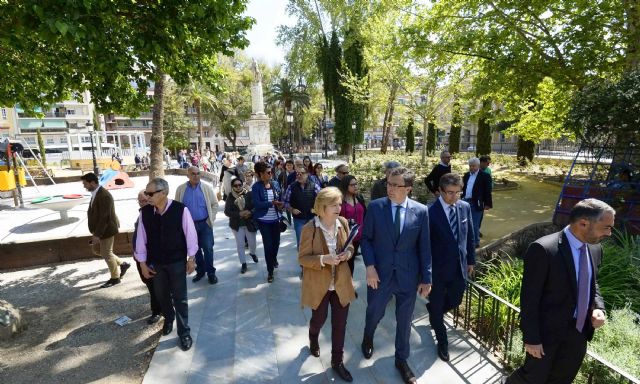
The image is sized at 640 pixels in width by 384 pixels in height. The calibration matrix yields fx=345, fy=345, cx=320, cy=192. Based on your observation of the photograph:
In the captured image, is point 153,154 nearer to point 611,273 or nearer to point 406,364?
point 406,364

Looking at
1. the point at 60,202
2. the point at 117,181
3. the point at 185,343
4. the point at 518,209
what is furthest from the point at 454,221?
the point at 117,181

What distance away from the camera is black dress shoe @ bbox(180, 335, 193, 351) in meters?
3.80

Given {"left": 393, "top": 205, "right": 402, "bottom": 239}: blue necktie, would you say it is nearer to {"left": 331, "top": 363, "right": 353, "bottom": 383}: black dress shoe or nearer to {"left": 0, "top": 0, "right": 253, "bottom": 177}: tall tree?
{"left": 331, "top": 363, "right": 353, "bottom": 383}: black dress shoe

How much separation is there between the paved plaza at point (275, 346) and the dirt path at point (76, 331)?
1.40 feet

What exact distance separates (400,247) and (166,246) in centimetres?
240

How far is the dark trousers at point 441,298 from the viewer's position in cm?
348

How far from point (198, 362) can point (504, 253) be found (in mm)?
5369

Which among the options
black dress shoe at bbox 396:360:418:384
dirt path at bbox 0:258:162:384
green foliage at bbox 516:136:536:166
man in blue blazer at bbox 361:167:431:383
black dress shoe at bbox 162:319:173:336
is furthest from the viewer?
green foliage at bbox 516:136:536:166

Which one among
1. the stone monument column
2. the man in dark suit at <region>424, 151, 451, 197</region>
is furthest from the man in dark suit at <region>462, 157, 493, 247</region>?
the stone monument column

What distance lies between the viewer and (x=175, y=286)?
3.77 m

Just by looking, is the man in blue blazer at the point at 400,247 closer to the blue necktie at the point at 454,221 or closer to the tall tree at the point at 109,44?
the blue necktie at the point at 454,221

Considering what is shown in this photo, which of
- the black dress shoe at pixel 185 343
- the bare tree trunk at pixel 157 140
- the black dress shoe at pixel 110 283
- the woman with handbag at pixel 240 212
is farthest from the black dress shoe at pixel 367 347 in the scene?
the bare tree trunk at pixel 157 140

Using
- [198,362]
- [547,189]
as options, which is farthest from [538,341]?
[547,189]

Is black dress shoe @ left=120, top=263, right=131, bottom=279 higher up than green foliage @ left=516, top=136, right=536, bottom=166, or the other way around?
green foliage @ left=516, top=136, right=536, bottom=166
